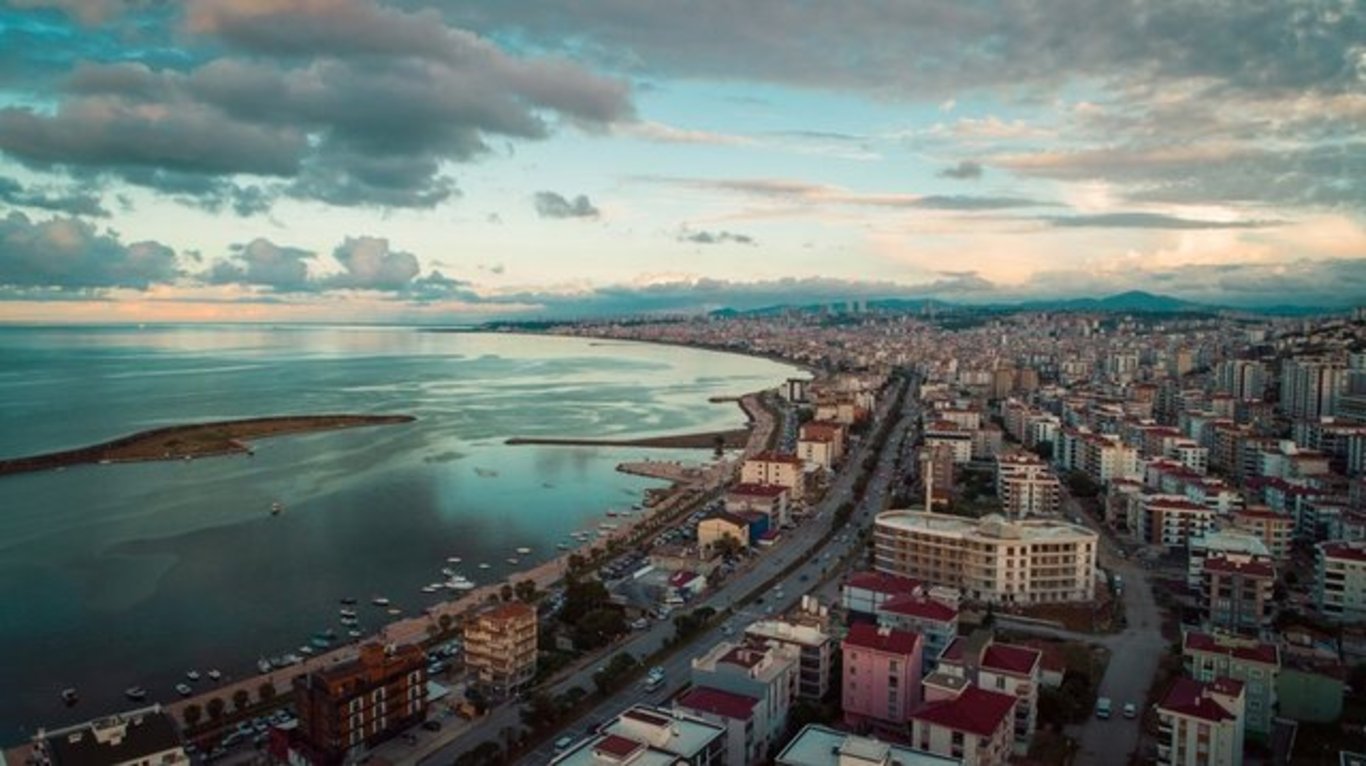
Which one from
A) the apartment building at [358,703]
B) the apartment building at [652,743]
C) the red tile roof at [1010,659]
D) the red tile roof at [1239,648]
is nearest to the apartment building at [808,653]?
the red tile roof at [1010,659]

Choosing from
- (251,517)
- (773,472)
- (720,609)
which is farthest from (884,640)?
(251,517)

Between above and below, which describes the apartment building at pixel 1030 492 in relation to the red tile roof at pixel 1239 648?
below

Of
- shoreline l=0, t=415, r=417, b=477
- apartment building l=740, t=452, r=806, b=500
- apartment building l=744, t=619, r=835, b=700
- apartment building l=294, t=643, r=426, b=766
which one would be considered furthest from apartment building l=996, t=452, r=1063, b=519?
shoreline l=0, t=415, r=417, b=477

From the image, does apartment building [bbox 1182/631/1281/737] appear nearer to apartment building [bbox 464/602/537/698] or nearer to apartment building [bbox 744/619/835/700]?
apartment building [bbox 744/619/835/700]

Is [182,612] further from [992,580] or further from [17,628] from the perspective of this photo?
[992,580]

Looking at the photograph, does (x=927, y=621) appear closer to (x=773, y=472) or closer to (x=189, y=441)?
(x=773, y=472)

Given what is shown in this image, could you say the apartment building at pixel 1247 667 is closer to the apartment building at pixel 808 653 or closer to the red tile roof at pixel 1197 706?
the red tile roof at pixel 1197 706
